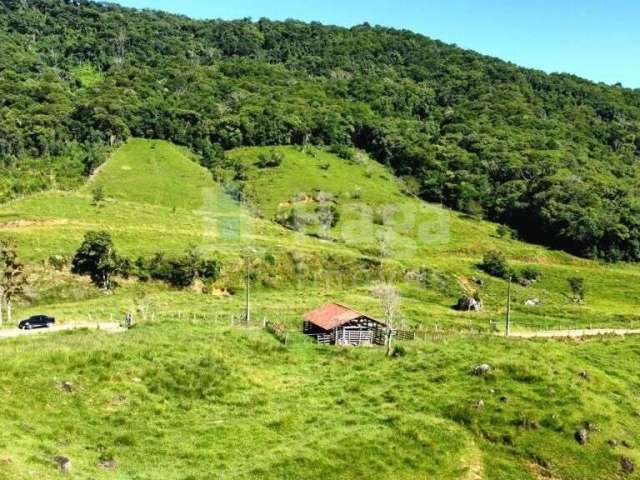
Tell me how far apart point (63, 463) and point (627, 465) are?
28.1m

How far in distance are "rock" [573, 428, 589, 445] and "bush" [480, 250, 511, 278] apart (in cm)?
6474

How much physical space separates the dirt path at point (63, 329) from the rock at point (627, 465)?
34877 millimetres

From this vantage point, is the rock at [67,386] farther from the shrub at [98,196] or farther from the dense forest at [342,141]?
the dense forest at [342,141]

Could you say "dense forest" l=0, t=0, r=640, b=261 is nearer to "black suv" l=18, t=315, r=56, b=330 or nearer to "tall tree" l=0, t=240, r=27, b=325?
"tall tree" l=0, t=240, r=27, b=325

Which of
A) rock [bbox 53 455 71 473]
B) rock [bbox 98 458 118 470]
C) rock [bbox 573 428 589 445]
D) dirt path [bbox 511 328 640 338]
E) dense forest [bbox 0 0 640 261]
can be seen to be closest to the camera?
rock [bbox 53 455 71 473]

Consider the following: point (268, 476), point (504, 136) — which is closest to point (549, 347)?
point (268, 476)

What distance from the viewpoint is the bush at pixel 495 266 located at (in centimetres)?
10146

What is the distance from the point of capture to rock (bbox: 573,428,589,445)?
37031 millimetres

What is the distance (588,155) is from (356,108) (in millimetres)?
63628

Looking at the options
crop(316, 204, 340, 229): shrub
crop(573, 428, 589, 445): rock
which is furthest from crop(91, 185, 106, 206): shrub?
crop(573, 428, 589, 445): rock

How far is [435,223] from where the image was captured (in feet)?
429

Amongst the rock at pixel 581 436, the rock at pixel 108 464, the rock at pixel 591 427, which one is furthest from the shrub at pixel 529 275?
the rock at pixel 108 464

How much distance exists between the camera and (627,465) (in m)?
36.0

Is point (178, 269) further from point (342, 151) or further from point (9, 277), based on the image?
point (342, 151)
